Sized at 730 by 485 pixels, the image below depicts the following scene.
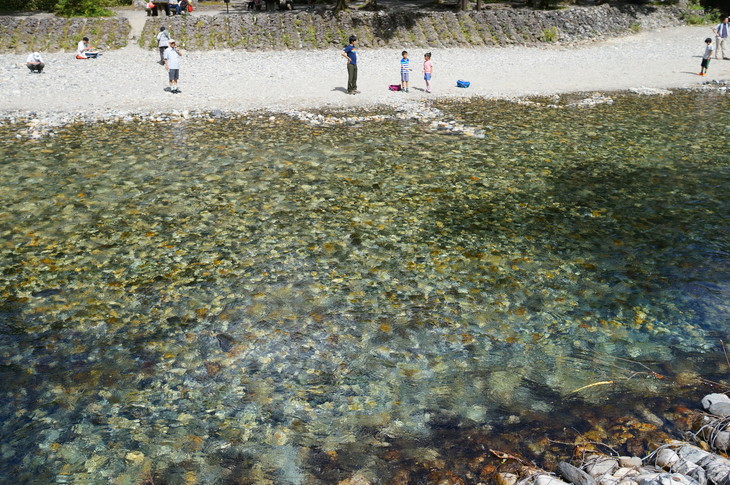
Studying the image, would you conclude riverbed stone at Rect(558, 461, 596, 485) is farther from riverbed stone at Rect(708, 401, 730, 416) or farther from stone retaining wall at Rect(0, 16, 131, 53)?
stone retaining wall at Rect(0, 16, 131, 53)

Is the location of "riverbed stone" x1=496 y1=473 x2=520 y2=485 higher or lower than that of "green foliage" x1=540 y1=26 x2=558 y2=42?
lower

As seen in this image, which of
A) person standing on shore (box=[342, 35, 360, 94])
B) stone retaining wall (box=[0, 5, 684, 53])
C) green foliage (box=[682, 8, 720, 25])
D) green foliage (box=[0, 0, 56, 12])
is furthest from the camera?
green foliage (box=[0, 0, 56, 12])

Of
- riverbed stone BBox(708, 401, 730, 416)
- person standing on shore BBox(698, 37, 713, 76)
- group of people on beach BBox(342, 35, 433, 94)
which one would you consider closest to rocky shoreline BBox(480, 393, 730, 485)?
riverbed stone BBox(708, 401, 730, 416)

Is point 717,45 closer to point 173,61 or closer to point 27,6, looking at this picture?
point 173,61

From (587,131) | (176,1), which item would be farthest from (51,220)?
(176,1)

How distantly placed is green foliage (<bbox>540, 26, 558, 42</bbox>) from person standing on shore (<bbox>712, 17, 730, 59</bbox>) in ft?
31.5

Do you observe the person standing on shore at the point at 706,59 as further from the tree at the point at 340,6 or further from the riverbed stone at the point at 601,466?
the riverbed stone at the point at 601,466

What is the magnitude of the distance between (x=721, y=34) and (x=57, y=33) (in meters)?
41.2

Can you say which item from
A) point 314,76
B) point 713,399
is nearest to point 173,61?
point 314,76

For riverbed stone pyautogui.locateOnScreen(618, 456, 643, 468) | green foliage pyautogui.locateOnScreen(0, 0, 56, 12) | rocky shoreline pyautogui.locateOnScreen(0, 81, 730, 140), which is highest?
green foliage pyautogui.locateOnScreen(0, 0, 56, 12)

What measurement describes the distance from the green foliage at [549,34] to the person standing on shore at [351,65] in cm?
1831

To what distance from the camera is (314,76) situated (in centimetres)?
3247

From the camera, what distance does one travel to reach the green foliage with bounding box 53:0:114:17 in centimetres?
4281

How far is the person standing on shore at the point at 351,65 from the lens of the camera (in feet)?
90.0
